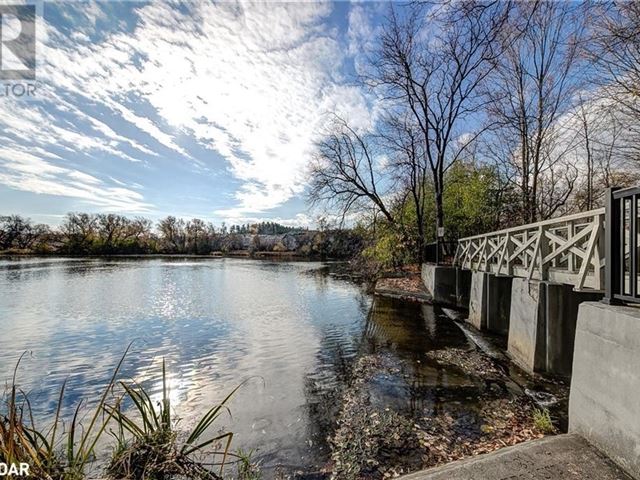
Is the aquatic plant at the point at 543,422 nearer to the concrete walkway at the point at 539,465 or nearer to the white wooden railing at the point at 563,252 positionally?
the concrete walkway at the point at 539,465

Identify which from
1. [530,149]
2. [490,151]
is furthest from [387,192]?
[530,149]

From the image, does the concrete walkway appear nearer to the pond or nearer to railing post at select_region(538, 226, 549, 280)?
the pond

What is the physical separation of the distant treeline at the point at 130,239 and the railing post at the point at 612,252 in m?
41.4

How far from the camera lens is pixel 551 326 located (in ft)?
16.7

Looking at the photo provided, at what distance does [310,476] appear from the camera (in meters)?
3.01

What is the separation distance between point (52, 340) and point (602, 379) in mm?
10719

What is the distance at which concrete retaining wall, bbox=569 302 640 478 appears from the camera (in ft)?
7.42

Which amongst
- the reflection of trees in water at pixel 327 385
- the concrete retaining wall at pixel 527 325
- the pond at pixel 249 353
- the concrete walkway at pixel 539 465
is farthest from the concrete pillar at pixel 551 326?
the reflection of trees in water at pixel 327 385

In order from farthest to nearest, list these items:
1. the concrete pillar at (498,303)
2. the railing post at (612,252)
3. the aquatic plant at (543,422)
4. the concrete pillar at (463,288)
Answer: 1. the concrete pillar at (463,288)
2. the concrete pillar at (498,303)
3. the aquatic plant at (543,422)
4. the railing post at (612,252)

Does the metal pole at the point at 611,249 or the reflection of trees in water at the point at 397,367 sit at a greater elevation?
the metal pole at the point at 611,249

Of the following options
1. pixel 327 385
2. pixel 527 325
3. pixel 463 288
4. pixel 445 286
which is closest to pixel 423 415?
pixel 327 385

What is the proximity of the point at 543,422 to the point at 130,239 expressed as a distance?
70428 millimetres

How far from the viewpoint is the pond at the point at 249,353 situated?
169 inches

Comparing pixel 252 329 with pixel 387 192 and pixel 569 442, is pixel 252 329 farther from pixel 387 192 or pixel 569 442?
pixel 387 192
